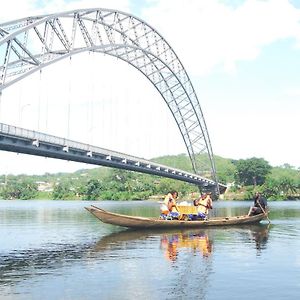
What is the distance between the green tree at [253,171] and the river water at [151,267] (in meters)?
131

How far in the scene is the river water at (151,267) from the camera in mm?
15633

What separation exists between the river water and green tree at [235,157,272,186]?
13080 centimetres

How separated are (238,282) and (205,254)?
632 cm

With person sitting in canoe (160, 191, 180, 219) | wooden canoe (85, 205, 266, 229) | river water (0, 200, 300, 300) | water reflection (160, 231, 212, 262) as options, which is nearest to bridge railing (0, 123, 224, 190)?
wooden canoe (85, 205, 266, 229)

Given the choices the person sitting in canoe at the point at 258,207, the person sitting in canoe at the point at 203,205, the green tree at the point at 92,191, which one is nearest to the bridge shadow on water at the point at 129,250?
the person sitting in canoe at the point at 203,205

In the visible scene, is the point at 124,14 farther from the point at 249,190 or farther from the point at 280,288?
the point at 249,190

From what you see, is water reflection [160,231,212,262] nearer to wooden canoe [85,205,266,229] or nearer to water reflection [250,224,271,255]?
wooden canoe [85,205,266,229]

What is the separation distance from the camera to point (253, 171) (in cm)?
16012

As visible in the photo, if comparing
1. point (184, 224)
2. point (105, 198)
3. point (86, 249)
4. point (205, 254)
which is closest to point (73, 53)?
point (184, 224)

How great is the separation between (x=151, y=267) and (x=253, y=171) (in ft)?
475

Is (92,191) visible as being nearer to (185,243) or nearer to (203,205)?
(203,205)

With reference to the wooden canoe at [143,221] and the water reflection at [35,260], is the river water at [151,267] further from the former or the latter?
the wooden canoe at [143,221]

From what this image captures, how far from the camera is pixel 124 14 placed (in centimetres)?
6881

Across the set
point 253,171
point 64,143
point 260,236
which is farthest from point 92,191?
point 260,236
